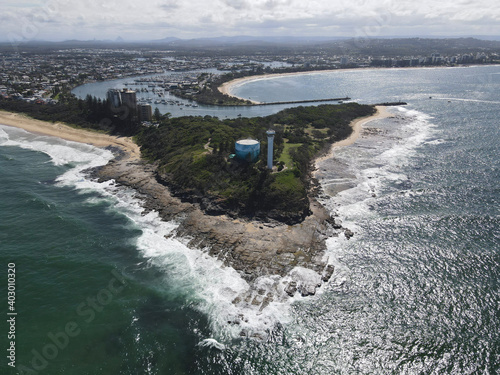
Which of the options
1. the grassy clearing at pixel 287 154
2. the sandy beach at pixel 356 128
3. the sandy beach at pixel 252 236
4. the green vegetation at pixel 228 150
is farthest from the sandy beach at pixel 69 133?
the sandy beach at pixel 356 128

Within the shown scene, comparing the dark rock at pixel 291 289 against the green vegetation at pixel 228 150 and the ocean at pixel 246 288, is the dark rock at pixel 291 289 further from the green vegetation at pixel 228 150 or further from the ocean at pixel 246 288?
the green vegetation at pixel 228 150

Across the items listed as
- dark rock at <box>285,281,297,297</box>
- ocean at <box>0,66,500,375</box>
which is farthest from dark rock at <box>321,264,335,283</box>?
dark rock at <box>285,281,297,297</box>

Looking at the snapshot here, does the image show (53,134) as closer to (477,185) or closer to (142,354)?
(142,354)

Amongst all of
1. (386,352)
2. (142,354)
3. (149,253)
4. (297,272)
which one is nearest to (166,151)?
(149,253)

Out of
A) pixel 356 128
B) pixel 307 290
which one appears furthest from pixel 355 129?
pixel 307 290

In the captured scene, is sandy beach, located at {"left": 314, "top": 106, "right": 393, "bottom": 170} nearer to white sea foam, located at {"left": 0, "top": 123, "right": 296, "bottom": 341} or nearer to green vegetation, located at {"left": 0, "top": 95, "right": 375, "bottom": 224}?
green vegetation, located at {"left": 0, "top": 95, "right": 375, "bottom": 224}

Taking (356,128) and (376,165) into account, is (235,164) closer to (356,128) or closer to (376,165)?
(376,165)
